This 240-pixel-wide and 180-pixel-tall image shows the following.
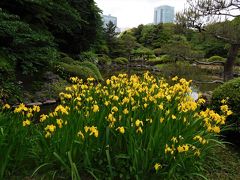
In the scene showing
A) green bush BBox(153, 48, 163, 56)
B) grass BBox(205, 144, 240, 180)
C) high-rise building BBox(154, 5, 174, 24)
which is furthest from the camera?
high-rise building BBox(154, 5, 174, 24)

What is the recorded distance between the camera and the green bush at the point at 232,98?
392cm

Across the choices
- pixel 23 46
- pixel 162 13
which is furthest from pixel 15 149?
pixel 162 13

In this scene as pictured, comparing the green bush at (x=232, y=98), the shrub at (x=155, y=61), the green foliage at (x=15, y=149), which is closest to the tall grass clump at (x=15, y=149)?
the green foliage at (x=15, y=149)

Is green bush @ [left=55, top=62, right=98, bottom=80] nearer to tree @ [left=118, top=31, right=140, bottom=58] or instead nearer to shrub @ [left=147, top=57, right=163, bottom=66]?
shrub @ [left=147, top=57, right=163, bottom=66]

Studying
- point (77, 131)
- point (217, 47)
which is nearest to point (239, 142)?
point (77, 131)

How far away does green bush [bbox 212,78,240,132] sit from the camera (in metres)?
3.92

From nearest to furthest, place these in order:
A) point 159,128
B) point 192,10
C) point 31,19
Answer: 1. point 159,128
2. point 31,19
3. point 192,10

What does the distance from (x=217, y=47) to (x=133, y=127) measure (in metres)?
29.1

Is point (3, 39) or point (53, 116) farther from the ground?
point (3, 39)

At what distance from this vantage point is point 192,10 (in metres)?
9.55

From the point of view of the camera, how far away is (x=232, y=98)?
13.2 ft

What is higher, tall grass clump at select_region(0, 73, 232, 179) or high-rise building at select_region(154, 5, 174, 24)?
high-rise building at select_region(154, 5, 174, 24)

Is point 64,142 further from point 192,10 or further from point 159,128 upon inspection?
point 192,10

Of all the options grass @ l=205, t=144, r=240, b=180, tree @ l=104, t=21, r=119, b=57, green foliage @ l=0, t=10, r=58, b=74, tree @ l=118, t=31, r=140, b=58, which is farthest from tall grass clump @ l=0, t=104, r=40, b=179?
tree @ l=118, t=31, r=140, b=58
